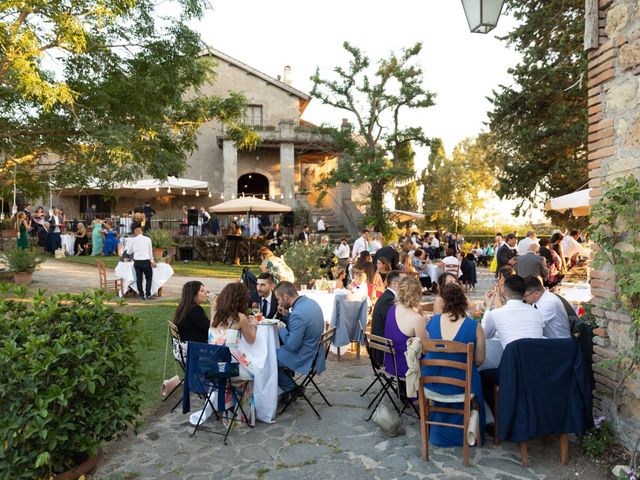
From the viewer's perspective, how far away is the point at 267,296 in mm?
6570

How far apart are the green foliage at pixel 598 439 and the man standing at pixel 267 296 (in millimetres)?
3436

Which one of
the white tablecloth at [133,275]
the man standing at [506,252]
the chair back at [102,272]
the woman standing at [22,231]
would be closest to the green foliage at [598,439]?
the man standing at [506,252]

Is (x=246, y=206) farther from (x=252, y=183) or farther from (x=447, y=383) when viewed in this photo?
(x=447, y=383)

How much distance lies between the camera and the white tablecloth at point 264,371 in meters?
4.73

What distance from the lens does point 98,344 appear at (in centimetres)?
342

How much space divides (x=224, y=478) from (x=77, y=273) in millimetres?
12118

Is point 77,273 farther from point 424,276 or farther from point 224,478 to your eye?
point 224,478

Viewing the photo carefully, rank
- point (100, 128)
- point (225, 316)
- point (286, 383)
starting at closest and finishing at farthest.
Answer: point (225, 316), point (286, 383), point (100, 128)

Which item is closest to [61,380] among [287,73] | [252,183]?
[252,183]

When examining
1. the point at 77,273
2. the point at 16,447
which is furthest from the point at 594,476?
the point at 77,273

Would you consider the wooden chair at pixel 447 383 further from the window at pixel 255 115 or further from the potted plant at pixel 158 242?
the window at pixel 255 115

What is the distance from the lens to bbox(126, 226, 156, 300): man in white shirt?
10516mm

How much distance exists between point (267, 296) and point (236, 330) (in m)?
1.90

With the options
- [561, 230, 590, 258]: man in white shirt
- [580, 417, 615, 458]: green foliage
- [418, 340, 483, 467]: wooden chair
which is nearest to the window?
[561, 230, 590, 258]: man in white shirt
